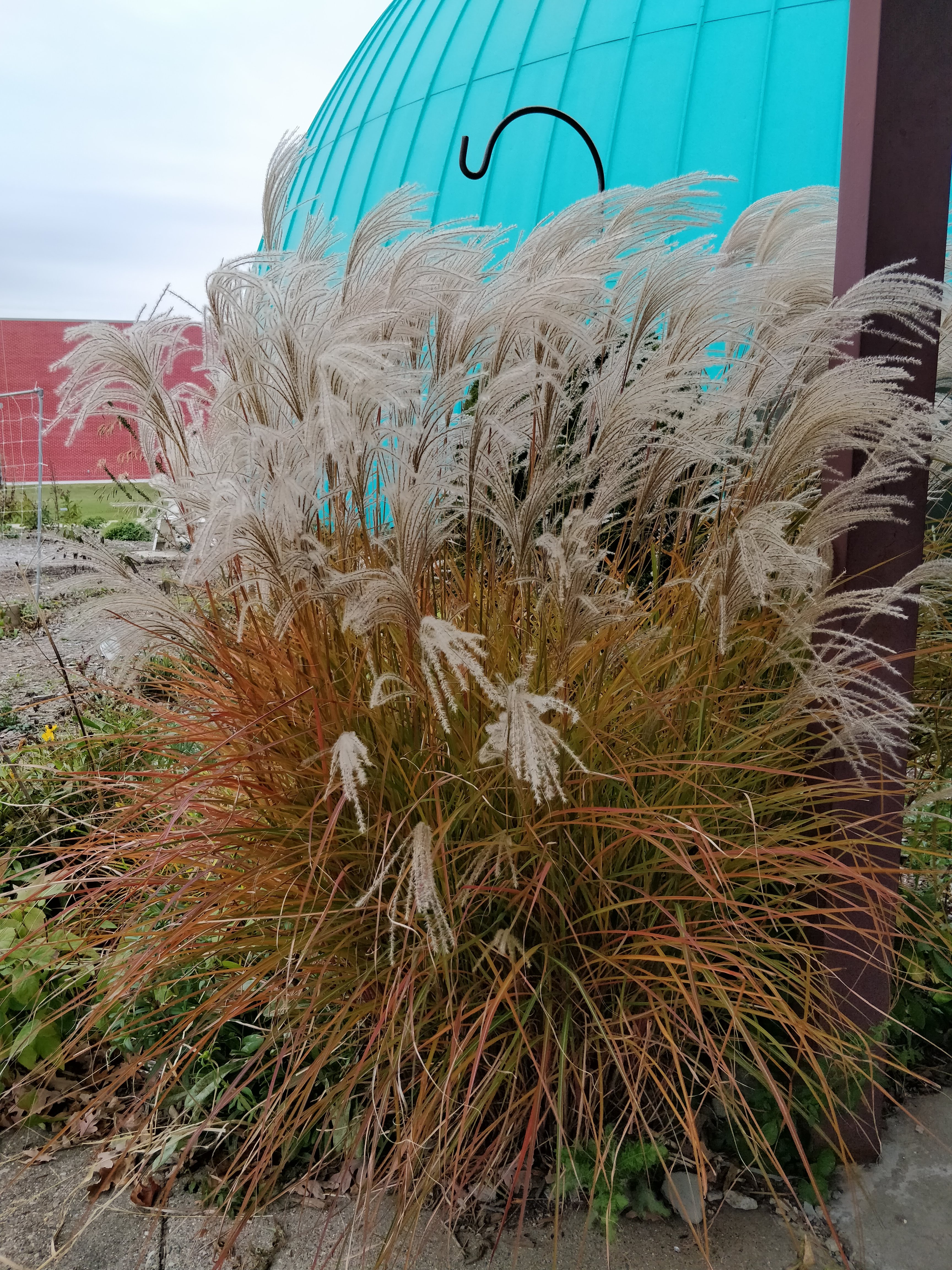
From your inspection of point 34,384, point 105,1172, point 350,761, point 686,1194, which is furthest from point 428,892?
point 34,384

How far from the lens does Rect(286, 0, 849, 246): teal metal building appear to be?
5.36m

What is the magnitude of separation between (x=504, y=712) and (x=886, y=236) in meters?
1.14

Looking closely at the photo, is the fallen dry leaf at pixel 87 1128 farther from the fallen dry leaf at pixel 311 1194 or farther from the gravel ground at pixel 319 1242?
the fallen dry leaf at pixel 311 1194

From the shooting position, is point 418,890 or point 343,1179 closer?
point 418,890

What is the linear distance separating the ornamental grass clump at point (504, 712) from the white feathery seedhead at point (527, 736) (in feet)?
0.10

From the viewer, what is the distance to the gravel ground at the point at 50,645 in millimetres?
1807

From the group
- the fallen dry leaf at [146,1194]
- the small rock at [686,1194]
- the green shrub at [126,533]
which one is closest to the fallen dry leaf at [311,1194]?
the fallen dry leaf at [146,1194]

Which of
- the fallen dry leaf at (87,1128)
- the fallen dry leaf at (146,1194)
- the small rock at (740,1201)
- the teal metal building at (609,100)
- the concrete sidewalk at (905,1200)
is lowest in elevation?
the fallen dry leaf at (87,1128)

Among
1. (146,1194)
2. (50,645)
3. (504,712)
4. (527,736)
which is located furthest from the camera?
(50,645)

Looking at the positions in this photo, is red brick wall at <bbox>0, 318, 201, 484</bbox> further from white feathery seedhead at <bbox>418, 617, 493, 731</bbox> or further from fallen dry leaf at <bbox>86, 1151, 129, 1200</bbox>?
white feathery seedhead at <bbox>418, 617, 493, 731</bbox>

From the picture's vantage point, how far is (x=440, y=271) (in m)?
1.57

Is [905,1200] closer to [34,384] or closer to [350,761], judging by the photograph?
[350,761]

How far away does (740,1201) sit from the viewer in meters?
1.58

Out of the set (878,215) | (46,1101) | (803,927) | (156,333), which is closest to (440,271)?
(156,333)
